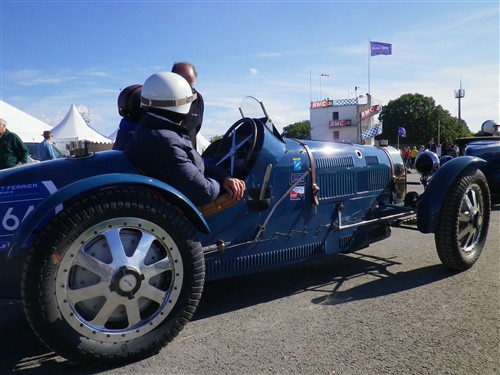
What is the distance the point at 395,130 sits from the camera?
76.4 metres

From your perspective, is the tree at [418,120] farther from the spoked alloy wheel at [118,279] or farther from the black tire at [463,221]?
the spoked alloy wheel at [118,279]

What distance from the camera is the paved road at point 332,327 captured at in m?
2.23

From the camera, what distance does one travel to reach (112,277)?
2191 mm

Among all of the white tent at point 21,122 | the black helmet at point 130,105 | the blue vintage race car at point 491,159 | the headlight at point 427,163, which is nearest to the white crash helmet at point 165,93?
the black helmet at point 130,105

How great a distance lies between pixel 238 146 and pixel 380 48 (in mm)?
44594

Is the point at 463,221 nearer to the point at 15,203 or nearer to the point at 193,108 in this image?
the point at 193,108

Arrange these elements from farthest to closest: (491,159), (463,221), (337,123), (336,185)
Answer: (337,123) → (491,159) → (463,221) → (336,185)

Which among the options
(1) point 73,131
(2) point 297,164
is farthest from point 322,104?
(2) point 297,164

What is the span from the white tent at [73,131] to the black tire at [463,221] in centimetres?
1524

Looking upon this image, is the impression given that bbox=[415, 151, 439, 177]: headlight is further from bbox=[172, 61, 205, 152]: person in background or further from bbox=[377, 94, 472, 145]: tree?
bbox=[377, 94, 472, 145]: tree

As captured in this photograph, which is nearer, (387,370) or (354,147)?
(387,370)

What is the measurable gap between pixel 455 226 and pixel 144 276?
294 centimetres

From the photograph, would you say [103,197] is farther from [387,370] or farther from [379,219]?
[379,219]

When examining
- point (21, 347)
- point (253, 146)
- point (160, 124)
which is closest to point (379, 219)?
point (253, 146)
